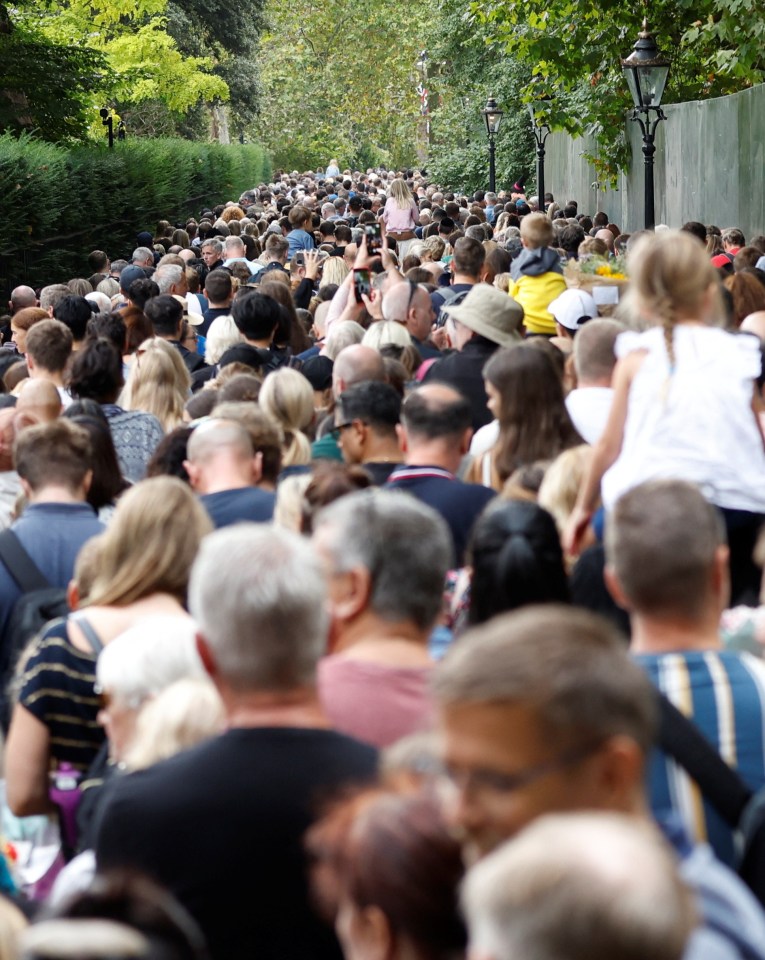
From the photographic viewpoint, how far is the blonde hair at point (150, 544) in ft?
15.2

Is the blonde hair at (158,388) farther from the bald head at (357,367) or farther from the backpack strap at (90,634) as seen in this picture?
the backpack strap at (90,634)

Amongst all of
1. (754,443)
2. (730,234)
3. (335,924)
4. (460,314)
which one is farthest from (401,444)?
(730,234)

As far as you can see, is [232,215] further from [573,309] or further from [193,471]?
[193,471]

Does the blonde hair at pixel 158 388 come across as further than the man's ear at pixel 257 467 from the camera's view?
Yes

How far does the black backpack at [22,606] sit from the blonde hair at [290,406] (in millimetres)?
1714

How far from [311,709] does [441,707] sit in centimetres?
93

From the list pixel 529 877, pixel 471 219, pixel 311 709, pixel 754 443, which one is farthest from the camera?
pixel 471 219

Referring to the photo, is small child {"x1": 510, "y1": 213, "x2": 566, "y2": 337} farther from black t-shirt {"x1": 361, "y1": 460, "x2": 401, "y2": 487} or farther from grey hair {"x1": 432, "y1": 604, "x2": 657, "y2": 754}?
grey hair {"x1": 432, "y1": 604, "x2": 657, "y2": 754}

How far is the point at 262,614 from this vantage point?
3.27 m

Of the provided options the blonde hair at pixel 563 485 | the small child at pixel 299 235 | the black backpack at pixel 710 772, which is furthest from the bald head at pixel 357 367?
the small child at pixel 299 235

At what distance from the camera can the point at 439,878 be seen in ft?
7.45

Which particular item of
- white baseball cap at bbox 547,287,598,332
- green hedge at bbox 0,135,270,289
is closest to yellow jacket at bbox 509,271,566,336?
white baseball cap at bbox 547,287,598,332

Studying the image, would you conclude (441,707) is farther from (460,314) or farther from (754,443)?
(460,314)

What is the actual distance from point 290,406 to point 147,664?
3.32 metres
